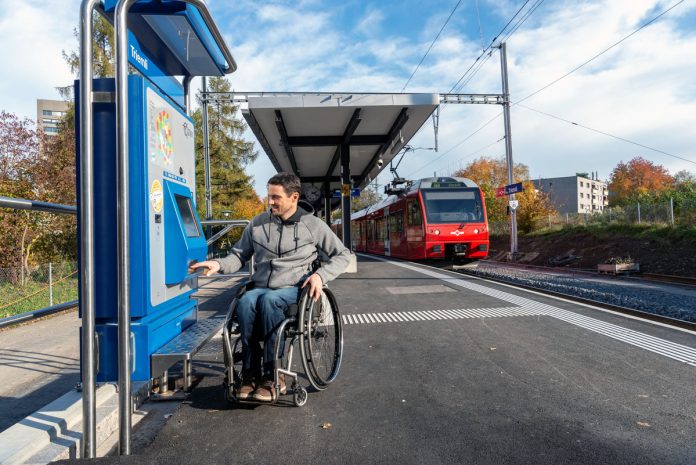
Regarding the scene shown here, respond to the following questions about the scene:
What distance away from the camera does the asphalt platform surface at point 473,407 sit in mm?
2191

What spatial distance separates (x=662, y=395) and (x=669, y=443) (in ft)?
2.45

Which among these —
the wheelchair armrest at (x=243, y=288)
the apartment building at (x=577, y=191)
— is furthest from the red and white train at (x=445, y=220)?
the apartment building at (x=577, y=191)

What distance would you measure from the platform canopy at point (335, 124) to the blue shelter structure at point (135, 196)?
6213 mm

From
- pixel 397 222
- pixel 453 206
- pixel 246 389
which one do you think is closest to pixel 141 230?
pixel 246 389

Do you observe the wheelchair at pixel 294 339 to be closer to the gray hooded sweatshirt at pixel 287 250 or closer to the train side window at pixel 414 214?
the gray hooded sweatshirt at pixel 287 250

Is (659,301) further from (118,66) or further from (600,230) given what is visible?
(600,230)

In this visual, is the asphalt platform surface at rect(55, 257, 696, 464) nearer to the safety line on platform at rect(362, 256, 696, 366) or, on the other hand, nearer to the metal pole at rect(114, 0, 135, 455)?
the safety line on platform at rect(362, 256, 696, 366)

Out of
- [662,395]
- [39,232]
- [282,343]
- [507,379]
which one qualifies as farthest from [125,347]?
[39,232]

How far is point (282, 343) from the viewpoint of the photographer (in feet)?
9.41

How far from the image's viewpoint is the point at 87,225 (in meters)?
2.11

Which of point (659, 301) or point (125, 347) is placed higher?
point (125, 347)

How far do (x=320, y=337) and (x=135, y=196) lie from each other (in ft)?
→ 5.19

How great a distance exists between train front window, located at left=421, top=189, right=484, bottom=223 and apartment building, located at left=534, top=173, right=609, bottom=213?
70963 millimetres

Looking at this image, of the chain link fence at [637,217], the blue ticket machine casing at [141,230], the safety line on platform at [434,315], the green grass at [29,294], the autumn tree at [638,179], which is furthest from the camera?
the autumn tree at [638,179]
